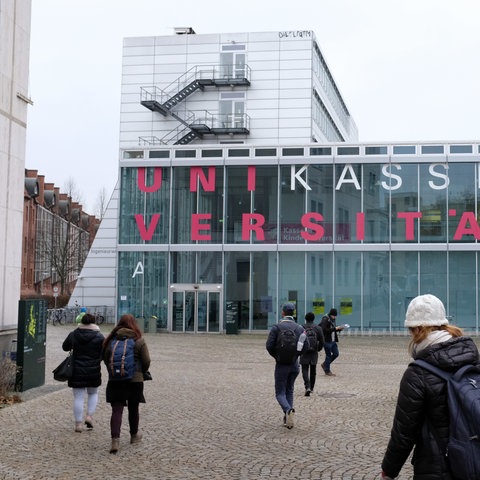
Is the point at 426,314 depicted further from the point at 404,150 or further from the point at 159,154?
the point at 159,154

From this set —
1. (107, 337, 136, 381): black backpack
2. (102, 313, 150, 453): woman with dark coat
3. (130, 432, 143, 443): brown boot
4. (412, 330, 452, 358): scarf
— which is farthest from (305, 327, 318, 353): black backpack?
(412, 330, 452, 358): scarf

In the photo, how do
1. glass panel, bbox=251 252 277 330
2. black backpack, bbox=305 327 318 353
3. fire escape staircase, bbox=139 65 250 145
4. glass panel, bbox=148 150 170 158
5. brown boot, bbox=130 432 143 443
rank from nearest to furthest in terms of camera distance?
brown boot, bbox=130 432 143 443 < black backpack, bbox=305 327 318 353 < glass panel, bbox=251 252 277 330 < glass panel, bbox=148 150 170 158 < fire escape staircase, bbox=139 65 250 145

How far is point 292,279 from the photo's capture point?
38.5 meters

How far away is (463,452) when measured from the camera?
3.70 meters

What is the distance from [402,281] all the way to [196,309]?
1023cm

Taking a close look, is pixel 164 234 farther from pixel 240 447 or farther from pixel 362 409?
pixel 240 447

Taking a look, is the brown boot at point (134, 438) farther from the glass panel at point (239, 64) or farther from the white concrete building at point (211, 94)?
the glass panel at point (239, 64)

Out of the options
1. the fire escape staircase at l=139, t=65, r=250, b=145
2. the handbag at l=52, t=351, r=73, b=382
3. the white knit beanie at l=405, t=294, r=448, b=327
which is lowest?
the handbag at l=52, t=351, r=73, b=382

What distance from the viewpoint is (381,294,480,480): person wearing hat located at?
390cm

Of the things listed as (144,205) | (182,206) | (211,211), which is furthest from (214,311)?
(144,205)

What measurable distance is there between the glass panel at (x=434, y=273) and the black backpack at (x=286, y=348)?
→ 27424 millimetres

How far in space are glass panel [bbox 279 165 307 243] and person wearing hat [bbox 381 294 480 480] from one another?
34555 mm

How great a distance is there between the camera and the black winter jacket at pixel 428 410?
3.90 meters

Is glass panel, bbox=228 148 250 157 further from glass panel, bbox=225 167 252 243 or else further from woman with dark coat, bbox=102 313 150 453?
woman with dark coat, bbox=102 313 150 453
